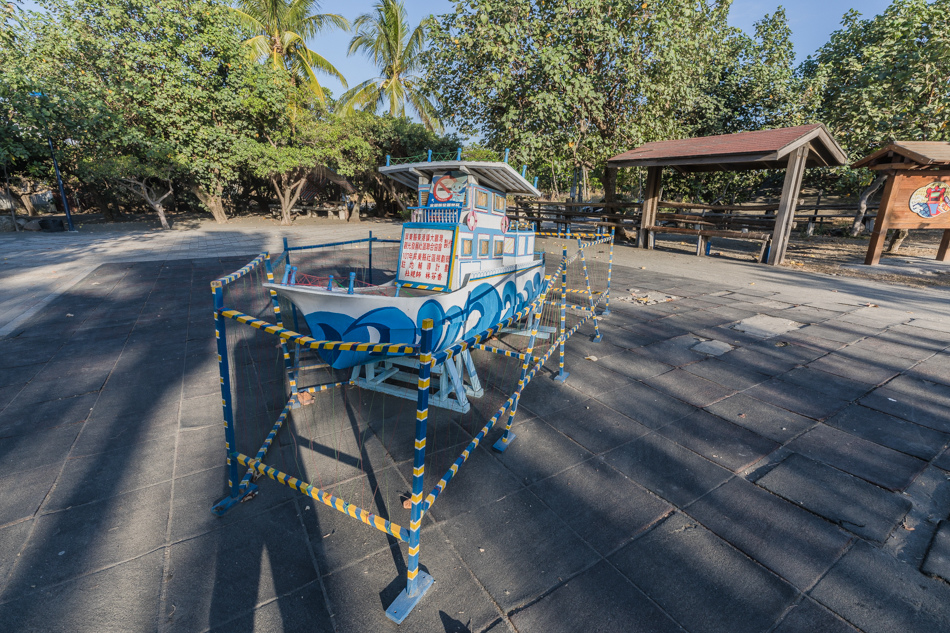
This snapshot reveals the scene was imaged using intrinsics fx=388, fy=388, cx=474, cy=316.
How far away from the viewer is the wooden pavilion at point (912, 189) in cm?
1050

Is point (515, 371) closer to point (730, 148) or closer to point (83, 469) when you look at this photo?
point (83, 469)

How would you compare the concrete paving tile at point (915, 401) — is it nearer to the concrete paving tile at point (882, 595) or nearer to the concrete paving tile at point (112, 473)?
the concrete paving tile at point (882, 595)

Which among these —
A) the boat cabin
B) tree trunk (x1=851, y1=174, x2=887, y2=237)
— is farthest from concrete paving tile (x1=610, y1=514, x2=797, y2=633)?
tree trunk (x1=851, y1=174, x2=887, y2=237)

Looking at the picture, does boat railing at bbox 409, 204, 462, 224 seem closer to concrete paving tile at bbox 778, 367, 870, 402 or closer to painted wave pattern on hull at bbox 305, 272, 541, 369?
painted wave pattern on hull at bbox 305, 272, 541, 369

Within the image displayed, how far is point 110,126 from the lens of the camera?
16.2 m

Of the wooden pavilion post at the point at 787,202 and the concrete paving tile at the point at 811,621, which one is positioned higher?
the wooden pavilion post at the point at 787,202

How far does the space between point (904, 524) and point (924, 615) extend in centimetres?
81

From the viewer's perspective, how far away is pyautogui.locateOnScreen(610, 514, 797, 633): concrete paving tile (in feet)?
6.78

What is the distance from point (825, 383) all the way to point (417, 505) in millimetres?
5121

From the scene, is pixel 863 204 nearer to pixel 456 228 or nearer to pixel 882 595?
pixel 456 228

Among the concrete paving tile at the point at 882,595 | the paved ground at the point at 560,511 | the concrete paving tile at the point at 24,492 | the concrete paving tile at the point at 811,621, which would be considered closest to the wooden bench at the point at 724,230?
the paved ground at the point at 560,511

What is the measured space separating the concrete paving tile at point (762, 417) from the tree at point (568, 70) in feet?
40.2

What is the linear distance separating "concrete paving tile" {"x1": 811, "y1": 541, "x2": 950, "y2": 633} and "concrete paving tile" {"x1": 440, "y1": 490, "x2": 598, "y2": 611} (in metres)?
1.31

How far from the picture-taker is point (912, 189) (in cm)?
1074
